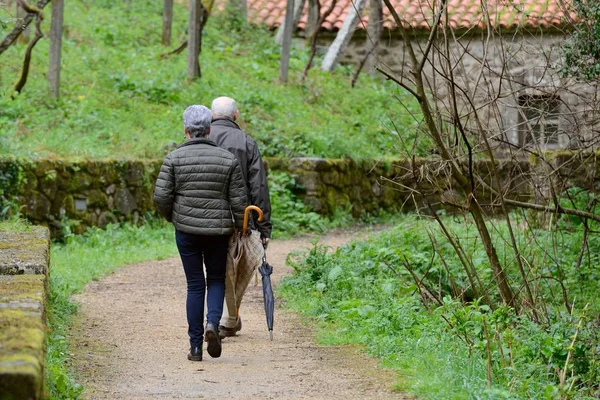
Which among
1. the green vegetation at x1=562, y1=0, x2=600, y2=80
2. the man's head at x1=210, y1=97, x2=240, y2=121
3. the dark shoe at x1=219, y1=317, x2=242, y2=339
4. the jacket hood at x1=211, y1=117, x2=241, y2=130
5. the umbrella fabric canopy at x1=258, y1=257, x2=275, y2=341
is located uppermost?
the green vegetation at x1=562, y1=0, x2=600, y2=80

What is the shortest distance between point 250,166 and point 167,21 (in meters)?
Answer: 13.2

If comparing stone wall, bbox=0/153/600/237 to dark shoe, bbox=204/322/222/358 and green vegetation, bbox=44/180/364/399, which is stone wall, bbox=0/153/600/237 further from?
dark shoe, bbox=204/322/222/358

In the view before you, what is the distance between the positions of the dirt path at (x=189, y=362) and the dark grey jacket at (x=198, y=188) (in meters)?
1.00

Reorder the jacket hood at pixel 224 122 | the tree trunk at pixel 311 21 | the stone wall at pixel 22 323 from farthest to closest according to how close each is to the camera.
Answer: the tree trunk at pixel 311 21 → the jacket hood at pixel 224 122 → the stone wall at pixel 22 323

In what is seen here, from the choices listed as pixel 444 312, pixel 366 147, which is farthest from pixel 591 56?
pixel 366 147

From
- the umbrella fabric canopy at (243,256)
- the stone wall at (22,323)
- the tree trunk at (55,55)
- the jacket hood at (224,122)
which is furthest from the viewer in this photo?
the tree trunk at (55,55)

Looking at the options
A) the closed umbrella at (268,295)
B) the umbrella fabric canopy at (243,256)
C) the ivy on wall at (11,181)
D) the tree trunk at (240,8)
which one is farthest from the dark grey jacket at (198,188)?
the tree trunk at (240,8)

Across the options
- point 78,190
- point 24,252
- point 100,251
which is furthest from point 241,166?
point 78,190

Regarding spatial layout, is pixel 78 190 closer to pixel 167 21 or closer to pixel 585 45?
pixel 585 45

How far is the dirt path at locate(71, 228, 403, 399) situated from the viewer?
19.5 ft

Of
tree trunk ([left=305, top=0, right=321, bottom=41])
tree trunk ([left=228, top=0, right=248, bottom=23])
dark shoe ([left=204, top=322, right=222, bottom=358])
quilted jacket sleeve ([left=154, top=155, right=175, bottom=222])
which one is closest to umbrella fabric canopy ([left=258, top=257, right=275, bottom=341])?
dark shoe ([left=204, top=322, right=222, bottom=358])

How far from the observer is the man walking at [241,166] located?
24.8 ft

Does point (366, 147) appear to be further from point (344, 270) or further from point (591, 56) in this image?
point (591, 56)

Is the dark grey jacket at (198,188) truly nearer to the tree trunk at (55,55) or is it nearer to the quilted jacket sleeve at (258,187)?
the quilted jacket sleeve at (258,187)
